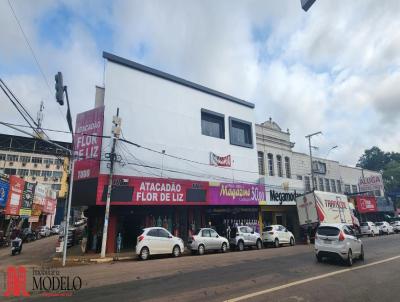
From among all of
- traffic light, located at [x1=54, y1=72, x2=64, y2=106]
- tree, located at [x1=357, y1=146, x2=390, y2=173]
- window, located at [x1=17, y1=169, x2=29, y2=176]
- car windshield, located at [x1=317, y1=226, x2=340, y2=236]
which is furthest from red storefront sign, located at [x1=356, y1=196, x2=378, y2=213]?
window, located at [x1=17, y1=169, x2=29, y2=176]

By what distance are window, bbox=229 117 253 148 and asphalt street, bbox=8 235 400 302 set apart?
61.1 feet

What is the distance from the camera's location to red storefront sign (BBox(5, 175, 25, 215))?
27.8 metres

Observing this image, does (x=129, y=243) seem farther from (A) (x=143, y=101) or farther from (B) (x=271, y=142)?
(B) (x=271, y=142)

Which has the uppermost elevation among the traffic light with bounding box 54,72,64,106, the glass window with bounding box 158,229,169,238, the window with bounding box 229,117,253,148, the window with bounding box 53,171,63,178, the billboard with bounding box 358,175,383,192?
the window with bounding box 53,171,63,178

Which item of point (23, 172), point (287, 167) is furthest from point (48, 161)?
point (287, 167)

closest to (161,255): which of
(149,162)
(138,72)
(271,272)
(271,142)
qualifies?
(149,162)

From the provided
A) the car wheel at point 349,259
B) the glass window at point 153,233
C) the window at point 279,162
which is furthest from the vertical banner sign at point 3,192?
the window at point 279,162

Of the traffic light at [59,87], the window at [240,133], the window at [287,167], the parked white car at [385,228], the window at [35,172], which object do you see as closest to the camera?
the traffic light at [59,87]

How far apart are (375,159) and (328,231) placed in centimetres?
9124

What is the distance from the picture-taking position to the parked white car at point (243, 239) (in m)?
20.8

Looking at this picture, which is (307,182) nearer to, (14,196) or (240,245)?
(240,245)

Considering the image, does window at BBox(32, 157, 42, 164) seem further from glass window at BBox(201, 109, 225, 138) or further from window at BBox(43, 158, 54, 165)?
glass window at BBox(201, 109, 225, 138)

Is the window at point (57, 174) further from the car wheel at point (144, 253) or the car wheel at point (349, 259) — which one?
the car wheel at point (349, 259)

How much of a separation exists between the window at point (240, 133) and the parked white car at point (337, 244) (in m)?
17.1
